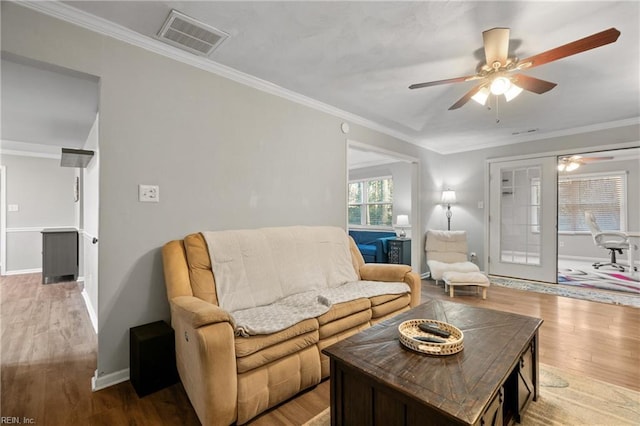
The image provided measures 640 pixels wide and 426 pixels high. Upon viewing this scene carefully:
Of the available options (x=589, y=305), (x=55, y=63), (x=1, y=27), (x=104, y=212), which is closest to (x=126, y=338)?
(x=104, y=212)

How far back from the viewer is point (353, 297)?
7.61ft

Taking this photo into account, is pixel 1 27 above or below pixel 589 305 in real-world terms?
above

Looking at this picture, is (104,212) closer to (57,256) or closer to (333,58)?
(333,58)

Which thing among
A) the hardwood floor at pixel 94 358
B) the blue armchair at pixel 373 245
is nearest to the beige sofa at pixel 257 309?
the hardwood floor at pixel 94 358

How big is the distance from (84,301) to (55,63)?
3.17 metres

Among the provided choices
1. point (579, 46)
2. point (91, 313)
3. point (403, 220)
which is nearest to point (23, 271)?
point (91, 313)

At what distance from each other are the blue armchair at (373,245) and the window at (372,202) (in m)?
0.34

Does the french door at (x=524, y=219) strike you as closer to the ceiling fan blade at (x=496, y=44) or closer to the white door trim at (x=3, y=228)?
the ceiling fan blade at (x=496, y=44)

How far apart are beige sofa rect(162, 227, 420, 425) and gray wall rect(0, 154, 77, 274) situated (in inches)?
208

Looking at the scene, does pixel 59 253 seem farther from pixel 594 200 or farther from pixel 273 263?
pixel 594 200

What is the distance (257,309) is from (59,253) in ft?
15.1

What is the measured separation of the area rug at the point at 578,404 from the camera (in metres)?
1.61

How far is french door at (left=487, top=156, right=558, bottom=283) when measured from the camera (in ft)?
15.1

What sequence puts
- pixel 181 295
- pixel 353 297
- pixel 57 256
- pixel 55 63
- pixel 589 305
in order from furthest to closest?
1. pixel 57 256
2. pixel 589 305
3. pixel 353 297
4. pixel 181 295
5. pixel 55 63
